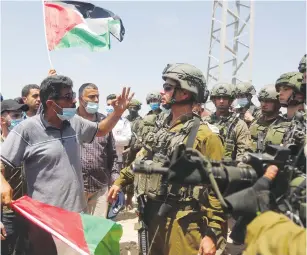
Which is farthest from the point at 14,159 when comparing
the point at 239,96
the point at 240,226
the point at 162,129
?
the point at 239,96

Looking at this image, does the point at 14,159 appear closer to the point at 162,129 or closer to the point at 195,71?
the point at 162,129

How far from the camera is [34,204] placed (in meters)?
3.29

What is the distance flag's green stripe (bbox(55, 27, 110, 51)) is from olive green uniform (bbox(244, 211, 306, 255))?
4940 millimetres

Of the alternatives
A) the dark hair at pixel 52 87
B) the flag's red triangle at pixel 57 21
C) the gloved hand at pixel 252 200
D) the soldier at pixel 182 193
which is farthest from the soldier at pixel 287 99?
the flag's red triangle at pixel 57 21

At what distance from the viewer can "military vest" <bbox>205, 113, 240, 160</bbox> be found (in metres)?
5.79

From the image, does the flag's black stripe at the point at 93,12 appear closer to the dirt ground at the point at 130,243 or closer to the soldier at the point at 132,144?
the soldier at the point at 132,144

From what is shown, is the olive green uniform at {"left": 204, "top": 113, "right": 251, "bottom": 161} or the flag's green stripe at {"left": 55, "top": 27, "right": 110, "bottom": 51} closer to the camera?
the olive green uniform at {"left": 204, "top": 113, "right": 251, "bottom": 161}

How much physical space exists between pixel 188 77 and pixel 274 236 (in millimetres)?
1944

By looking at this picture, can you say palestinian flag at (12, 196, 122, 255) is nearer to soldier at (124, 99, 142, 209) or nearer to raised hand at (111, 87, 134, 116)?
raised hand at (111, 87, 134, 116)

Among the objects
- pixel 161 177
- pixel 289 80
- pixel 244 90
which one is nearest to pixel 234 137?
pixel 289 80

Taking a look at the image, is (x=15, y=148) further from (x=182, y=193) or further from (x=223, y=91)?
(x=223, y=91)

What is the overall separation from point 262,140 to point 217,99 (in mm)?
1236

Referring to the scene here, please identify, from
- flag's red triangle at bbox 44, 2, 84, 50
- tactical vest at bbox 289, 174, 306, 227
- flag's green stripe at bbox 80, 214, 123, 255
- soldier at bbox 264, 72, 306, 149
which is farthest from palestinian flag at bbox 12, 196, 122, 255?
flag's red triangle at bbox 44, 2, 84, 50

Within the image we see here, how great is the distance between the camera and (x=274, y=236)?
1513mm
